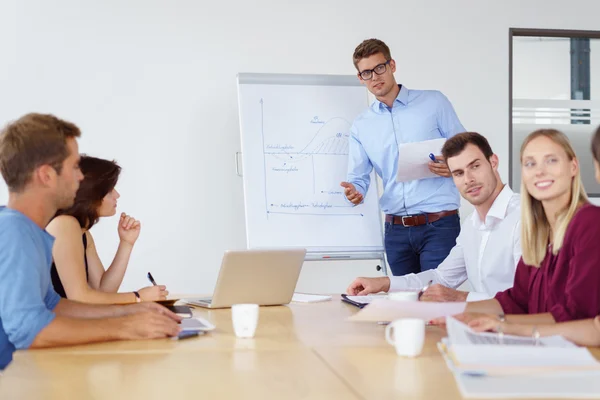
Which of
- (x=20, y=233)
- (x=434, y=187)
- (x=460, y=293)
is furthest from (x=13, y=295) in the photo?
Result: (x=434, y=187)

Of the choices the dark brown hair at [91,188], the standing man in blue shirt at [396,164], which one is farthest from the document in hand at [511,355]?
the standing man in blue shirt at [396,164]

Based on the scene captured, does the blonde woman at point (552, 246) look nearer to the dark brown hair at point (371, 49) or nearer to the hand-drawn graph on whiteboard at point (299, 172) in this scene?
the dark brown hair at point (371, 49)

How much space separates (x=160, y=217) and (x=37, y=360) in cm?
313

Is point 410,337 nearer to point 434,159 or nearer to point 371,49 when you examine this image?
point 434,159

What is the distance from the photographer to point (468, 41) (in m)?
5.16

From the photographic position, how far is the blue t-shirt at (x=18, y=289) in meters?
1.81

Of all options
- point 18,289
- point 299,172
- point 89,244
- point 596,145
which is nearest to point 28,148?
point 18,289

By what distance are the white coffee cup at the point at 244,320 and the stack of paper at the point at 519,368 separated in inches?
21.8

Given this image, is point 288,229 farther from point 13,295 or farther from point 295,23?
point 13,295

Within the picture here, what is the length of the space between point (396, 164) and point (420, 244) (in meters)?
0.46

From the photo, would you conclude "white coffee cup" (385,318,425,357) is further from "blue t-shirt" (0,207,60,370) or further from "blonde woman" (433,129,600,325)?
"blue t-shirt" (0,207,60,370)

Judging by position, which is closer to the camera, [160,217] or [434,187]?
[434,187]

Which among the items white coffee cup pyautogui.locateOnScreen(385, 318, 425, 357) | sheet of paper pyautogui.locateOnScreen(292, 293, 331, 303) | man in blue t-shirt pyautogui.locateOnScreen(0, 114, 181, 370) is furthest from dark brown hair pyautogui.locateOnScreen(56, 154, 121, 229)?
white coffee cup pyautogui.locateOnScreen(385, 318, 425, 357)

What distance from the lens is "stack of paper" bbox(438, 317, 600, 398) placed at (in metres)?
1.26
